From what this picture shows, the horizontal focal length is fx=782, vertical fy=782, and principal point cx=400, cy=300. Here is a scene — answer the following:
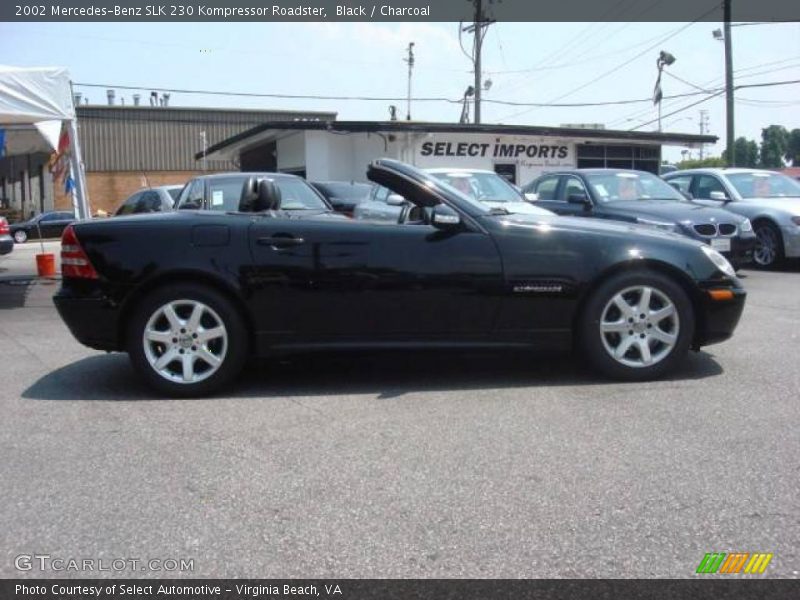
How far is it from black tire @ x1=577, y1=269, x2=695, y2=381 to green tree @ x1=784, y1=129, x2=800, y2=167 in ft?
324

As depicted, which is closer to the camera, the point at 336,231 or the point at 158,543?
the point at 158,543

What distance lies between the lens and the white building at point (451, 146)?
77.4ft

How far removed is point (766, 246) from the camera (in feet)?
39.7

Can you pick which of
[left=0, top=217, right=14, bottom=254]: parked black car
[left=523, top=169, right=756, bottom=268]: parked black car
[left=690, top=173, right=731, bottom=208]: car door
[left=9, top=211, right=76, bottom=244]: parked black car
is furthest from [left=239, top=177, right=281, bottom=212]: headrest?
[left=9, top=211, right=76, bottom=244]: parked black car

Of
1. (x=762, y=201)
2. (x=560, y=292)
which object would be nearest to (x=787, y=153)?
(x=762, y=201)

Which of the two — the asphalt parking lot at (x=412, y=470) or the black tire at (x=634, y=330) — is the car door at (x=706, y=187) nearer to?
the asphalt parking lot at (x=412, y=470)

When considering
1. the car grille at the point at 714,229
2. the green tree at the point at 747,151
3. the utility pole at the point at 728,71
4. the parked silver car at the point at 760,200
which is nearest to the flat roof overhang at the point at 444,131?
the utility pole at the point at 728,71

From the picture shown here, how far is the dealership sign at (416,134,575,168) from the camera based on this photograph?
2436cm

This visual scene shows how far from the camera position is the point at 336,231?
5133 mm

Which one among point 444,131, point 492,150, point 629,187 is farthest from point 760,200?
point 492,150

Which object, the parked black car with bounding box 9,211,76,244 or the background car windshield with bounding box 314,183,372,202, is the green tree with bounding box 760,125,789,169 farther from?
the background car windshield with bounding box 314,183,372,202
